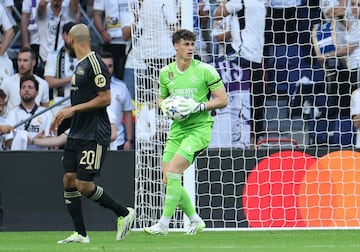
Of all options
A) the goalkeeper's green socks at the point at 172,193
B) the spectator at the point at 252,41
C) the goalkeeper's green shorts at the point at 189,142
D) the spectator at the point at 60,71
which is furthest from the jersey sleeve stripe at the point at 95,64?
the spectator at the point at 60,71

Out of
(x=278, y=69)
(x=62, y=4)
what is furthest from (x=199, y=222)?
(x=62, y=4)

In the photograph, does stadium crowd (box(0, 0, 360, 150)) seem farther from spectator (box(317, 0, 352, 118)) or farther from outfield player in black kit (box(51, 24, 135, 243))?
outfield player in black kit (box(51, 24, 135, 243))

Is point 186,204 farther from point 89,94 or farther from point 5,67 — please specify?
point 5,67

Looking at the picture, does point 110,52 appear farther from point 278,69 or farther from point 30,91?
point 278,69

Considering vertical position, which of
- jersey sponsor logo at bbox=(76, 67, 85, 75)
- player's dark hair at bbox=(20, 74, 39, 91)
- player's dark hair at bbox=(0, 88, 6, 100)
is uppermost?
player's dark hair at bbox=(20, 74, 39, 91)

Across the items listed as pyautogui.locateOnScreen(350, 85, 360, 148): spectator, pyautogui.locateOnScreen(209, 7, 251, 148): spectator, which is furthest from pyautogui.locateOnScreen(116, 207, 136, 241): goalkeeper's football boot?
pyautogui.locateOnScreen(350, 85, 360, 148): spectator

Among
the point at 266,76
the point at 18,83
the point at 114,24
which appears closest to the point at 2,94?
the point at 18,83

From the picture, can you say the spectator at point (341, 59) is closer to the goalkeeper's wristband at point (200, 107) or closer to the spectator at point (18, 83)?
the goalkeeper's wristband at point (200, 107)

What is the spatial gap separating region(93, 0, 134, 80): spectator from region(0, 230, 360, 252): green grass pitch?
370cm

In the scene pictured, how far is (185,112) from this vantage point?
32.0 feet

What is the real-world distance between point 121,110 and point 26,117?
52.8 inches

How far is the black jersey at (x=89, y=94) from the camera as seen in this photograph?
8.77m

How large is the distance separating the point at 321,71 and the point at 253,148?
1.53m

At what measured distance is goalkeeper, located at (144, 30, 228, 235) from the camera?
986 cm
